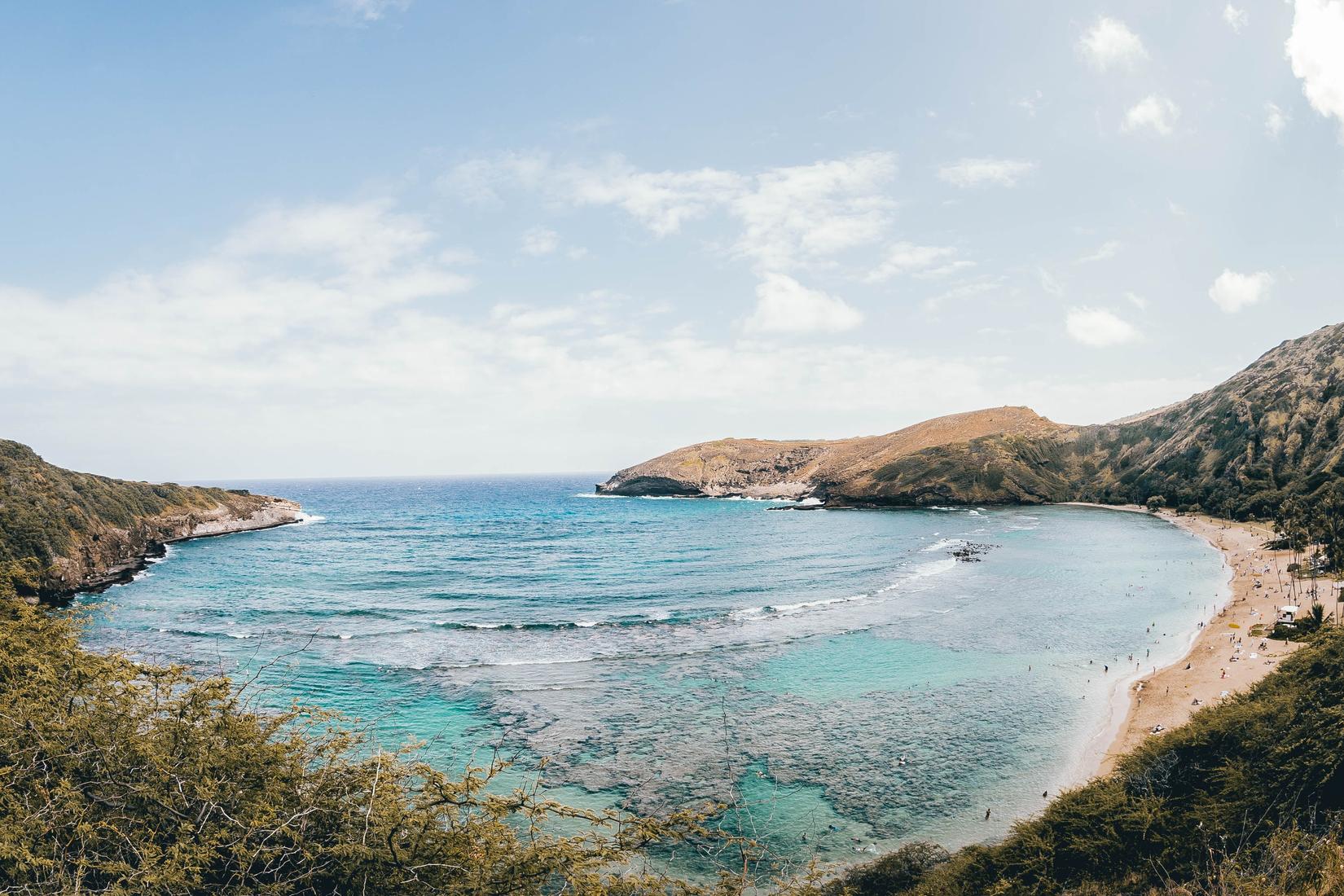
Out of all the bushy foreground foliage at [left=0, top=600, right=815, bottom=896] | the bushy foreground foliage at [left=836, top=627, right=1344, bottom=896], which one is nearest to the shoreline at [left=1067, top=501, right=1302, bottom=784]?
the bushy foreground foliage at [left=836, top=627, right=1344, bottom=896]

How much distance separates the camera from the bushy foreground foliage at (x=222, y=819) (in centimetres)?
1173

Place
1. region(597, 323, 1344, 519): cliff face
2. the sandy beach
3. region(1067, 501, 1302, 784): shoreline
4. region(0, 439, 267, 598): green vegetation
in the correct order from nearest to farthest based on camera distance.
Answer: region(1067, 501, 1302, 784): shoreline → the sandy beach → region(0, 439, 267, 598): green vegetation → region(597, 323, 1344, 519): cliff face

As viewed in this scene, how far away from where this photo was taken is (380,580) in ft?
227

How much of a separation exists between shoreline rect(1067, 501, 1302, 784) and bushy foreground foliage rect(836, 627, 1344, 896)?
401 centimetres

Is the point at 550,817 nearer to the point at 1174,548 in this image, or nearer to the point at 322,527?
the point at 1174,548

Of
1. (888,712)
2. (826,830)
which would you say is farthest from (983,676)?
(826,830)

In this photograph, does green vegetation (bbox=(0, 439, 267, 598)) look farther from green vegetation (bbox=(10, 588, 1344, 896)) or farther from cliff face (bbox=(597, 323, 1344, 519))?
cliff face (bbox=(597, 323, 1344, 519))

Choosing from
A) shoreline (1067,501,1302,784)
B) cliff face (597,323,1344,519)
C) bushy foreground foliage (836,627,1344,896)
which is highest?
cliff face (597,323,1344,519)

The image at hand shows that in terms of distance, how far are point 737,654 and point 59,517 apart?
7151 centimetres

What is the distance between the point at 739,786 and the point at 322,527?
121 metres

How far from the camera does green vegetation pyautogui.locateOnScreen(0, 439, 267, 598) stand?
5928cm

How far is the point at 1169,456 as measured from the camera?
145625 millimetres

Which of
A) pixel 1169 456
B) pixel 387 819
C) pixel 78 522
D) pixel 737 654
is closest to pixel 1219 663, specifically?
pixel 737 654

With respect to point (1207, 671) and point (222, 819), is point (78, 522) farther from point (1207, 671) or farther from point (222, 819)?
point (1207, 671)
